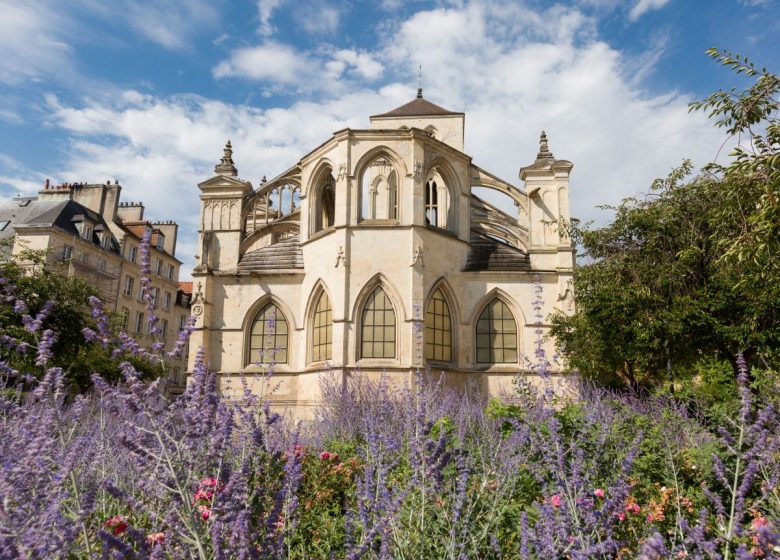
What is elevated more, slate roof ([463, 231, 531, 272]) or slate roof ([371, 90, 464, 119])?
slate roof ([371, 90, 464, 119])

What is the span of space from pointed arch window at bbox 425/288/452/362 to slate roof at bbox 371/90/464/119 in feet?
46.5

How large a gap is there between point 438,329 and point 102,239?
85.3 ft

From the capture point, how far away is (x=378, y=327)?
49.2 feet

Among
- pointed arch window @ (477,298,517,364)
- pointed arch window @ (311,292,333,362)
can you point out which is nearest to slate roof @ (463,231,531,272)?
pointed arch window @ (477,298,517,364)

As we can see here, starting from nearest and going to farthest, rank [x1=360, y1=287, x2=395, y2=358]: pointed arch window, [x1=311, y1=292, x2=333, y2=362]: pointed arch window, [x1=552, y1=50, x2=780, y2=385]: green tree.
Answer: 1. [x1=552, y1=50, x2=780, y2=385]: green tree
2. [x1=360, y1=287, x2=395, y2=358]: pointed arch window
3. [x1=311, y1=292, x2=333, y2=362]: pointed arch window

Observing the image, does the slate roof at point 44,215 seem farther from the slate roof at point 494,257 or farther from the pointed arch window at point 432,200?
the slate roof at point 494,257

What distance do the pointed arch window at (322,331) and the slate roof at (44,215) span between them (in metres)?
21.6

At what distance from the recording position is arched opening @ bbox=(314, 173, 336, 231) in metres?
17.5

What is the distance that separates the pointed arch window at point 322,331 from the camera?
15.6 meters

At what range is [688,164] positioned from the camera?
13.6 metres

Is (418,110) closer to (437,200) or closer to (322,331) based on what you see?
(437,200)

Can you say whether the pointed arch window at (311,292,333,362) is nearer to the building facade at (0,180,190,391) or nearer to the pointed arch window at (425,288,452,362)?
the pointed arch window at (425,288,452,362)

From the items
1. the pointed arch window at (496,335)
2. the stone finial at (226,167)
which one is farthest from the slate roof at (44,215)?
the pointed arch window at (496,335)

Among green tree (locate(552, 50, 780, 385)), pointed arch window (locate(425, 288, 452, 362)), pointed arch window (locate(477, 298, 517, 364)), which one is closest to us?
green tree (locate(552, 50, 780, 385))
